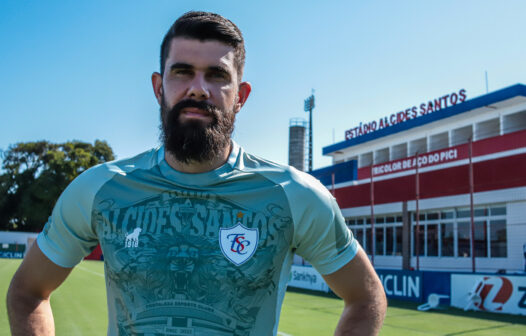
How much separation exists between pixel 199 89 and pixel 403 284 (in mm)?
16382

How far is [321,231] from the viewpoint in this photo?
2.00 metres

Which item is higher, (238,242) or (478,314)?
(238,242)

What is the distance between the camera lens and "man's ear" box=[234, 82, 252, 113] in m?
2.19

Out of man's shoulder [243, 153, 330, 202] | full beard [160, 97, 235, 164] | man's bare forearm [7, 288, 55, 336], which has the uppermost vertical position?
full beard [160, 97, 235, 164]

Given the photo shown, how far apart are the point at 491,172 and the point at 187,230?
21790 mm

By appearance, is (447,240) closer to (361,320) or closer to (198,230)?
(361,320)

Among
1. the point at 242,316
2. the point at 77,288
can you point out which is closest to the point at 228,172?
the point at 242,316

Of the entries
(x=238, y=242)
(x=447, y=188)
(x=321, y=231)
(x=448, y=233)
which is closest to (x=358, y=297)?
(x=321, y=231)

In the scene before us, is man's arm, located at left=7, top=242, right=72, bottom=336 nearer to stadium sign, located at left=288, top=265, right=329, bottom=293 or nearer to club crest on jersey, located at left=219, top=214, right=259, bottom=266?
club crest on jersey, located at left=219, top=214, right=259, bottom=266

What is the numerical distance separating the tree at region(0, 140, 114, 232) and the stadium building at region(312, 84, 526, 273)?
1315 inches

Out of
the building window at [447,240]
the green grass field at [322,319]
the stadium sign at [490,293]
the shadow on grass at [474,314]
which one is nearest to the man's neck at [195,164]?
the green grass field at [322,319]

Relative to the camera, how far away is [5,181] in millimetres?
56781

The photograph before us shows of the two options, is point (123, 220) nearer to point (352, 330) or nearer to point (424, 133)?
point (352, 330)

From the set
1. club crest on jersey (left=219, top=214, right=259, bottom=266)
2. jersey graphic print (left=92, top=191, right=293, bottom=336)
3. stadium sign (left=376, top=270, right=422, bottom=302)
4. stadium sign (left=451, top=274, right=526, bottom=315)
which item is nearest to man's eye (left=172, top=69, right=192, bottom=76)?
jersey graphic print (left=92, top=191, right=293, bottom=336)
